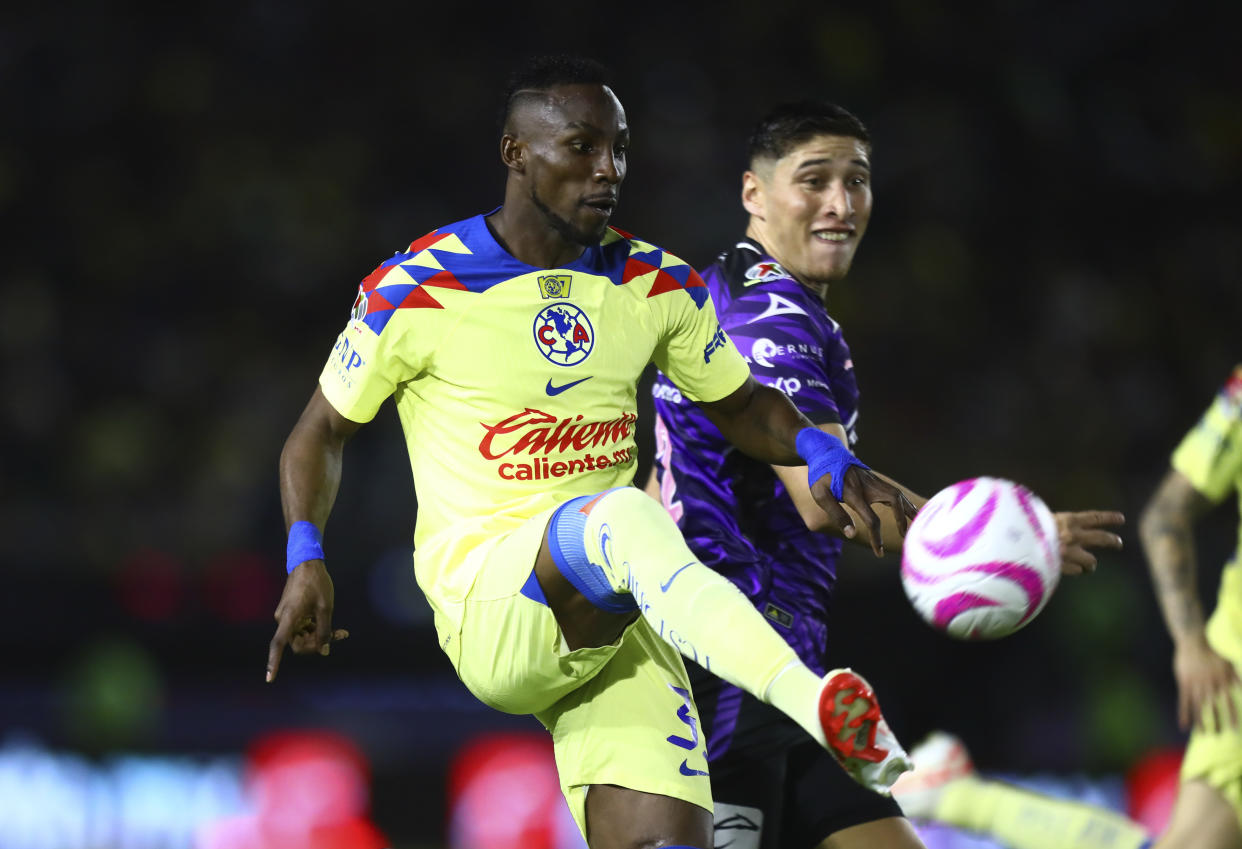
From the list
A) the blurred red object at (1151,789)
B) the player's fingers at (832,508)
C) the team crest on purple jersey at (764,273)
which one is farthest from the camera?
the blurred red object at (1151,789)

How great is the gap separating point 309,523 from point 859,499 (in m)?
1.27

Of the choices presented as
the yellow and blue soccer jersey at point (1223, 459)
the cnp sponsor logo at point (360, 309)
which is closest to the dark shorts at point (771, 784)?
the cnp sponsor logo at point (360, 309)

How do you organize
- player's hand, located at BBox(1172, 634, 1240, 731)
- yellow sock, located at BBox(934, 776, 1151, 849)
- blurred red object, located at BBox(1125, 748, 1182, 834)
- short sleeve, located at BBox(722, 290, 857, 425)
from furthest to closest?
blurred red object, located at BBox(1125, 748, 1182, 834) < yellow sock, located at BBox(934, 776, 1151, 849) < player's hand, located at BBox(1172, 634, 1240, 731) < short sleeve, located at BBox(722, 290, 857, 425)

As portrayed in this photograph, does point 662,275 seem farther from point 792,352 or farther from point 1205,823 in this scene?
point 1205,823

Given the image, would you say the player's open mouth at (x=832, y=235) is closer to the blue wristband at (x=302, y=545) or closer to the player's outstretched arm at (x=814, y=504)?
the player's outstretched arm at (x=814, y=504)

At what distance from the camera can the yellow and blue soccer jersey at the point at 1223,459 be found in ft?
16.8

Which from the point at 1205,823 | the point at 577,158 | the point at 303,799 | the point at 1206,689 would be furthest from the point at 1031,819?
the point at 303,799

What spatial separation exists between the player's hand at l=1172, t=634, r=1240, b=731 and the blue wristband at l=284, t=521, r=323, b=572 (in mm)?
2979

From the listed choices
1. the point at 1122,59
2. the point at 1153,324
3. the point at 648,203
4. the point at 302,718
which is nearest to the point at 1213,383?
the point at 1153,324

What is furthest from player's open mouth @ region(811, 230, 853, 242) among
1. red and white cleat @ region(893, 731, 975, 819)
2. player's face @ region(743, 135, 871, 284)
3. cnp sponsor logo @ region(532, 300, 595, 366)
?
red and white cleat @ region(893, 731, 975, 819)

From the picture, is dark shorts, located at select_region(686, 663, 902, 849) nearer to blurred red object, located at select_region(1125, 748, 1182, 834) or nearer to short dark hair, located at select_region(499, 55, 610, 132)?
short dark hair, located at select_region(499, 55, 610, 132)

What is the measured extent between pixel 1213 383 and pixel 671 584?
31.1ft

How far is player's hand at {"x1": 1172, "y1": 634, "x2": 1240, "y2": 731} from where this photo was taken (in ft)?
15.9

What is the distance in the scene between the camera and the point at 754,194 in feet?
15.2
